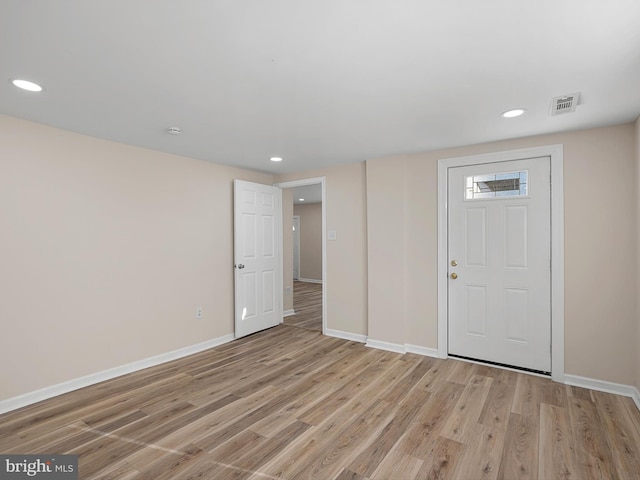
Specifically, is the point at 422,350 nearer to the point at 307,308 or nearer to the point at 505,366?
the point at 505,366

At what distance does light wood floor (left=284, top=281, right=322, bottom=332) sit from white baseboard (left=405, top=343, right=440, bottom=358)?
1.39 metres

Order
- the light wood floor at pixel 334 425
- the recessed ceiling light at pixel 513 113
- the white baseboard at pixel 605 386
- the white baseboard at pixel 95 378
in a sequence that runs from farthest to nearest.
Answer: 1. the white baseboard at pixel 605 386
2. the white baseboard at pixel 95 378
3. the recessed ceiling light at pixel 513 113
4. the light wood floor at pixel 334 425

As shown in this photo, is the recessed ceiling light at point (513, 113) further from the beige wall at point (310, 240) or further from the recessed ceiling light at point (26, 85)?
the beige wall at point (310, 240)

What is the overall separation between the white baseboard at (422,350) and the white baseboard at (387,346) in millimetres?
50

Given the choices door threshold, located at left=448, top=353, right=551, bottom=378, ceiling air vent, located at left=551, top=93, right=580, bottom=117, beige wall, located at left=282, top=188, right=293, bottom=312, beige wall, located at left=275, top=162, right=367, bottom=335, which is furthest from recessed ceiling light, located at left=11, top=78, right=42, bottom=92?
door threshold, located at left=448, top=353, right=551, bottom=378

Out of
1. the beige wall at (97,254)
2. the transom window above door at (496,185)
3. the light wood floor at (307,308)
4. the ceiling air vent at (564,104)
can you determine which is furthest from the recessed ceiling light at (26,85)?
the light wood floor at (307,308)

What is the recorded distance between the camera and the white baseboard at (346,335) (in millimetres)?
4332

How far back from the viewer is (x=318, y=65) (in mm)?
1848

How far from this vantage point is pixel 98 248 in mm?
3139

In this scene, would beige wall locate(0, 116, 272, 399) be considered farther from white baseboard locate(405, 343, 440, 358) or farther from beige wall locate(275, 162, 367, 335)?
white baseboard locate(405, 343, 440, 358)

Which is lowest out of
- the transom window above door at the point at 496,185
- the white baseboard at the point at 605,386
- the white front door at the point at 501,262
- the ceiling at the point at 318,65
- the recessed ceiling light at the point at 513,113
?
the white baseboard at the point at 605,386

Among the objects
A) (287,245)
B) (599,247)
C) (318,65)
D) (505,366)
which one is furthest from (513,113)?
(287,245)

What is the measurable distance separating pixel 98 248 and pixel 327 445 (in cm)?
268

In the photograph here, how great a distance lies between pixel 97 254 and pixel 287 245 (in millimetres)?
2842
